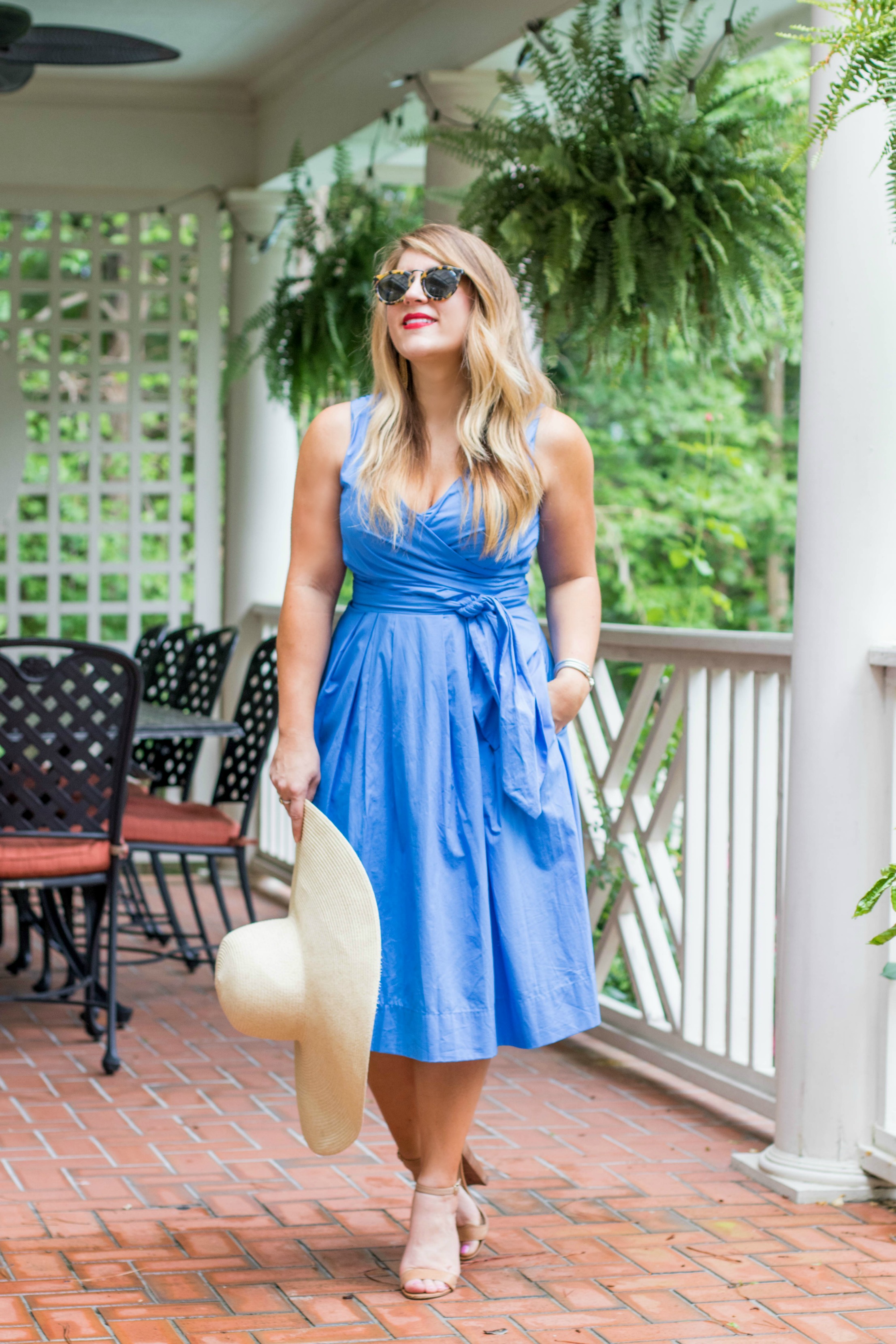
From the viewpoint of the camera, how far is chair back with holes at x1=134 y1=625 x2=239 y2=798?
479 centimetres

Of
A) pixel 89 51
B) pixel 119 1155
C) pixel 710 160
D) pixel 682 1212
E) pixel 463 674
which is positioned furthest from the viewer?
pixel 89 51

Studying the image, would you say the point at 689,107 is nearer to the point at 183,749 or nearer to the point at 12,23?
the point at 12,23

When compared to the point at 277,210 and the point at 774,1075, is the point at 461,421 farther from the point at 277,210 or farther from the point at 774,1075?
the point at 277,210

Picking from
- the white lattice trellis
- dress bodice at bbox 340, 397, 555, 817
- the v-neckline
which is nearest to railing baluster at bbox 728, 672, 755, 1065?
dress bodice at bbox 340, 397, 555, 817

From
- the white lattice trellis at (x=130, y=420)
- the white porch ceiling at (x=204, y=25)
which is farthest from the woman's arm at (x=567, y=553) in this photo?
the white lattice trellis at (x=130, y=420)

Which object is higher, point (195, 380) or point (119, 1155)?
point (195, 380)

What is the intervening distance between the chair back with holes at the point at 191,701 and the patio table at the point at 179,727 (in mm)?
308

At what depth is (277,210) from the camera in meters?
6.37

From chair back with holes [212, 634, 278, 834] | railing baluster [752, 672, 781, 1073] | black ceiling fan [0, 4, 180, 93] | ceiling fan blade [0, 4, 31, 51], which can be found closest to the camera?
railing baluster [752, 672, 781, 1073]

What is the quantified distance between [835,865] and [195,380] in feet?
14.5

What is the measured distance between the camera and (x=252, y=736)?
4.57 meters

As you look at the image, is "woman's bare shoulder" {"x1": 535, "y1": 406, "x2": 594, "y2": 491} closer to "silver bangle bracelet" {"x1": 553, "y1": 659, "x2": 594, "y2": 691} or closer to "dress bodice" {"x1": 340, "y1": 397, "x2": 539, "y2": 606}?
"dress bodice" {"x1": 340, "y1": 397, "x2": 539, "y2": 606}

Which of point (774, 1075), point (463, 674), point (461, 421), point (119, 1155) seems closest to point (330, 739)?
point (463, 674)

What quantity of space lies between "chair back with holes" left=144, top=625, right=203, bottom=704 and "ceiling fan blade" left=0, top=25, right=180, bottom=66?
1712mm
